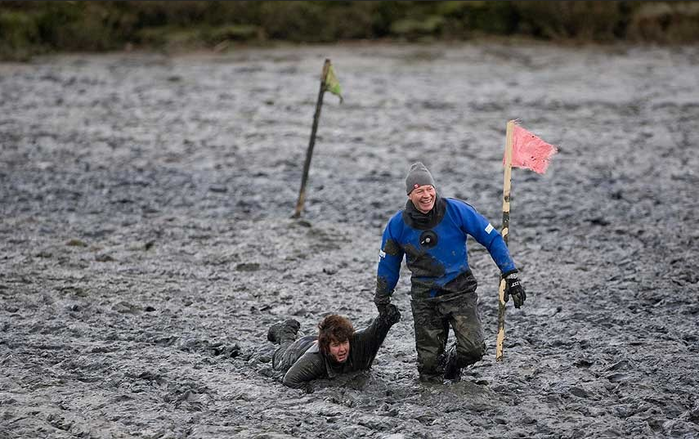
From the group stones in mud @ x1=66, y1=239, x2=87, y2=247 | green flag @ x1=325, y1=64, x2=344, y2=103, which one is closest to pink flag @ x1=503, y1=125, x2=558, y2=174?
green flag @ x1=325, y1=64, x2=344, y2=103

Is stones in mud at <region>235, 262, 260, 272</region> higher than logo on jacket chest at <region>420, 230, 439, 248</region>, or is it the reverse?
logo on jacket chest at <region>420, 230, 439, 248</region>

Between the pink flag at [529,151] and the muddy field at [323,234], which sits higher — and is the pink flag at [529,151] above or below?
above

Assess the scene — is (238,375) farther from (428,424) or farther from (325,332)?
(428,424)

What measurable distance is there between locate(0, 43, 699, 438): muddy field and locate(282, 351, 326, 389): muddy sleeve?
0.26 feet

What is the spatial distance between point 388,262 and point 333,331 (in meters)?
0.57

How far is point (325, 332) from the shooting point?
21.8 ft

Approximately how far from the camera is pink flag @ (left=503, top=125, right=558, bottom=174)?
7.13 meters

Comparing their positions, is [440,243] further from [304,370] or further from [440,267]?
[304,370]

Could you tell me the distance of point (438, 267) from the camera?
6613 millimetres

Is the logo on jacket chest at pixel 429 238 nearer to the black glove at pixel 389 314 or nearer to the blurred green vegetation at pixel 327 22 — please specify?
the black glove at pixel 389 314

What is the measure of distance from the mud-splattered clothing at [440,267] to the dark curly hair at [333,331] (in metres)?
0.31

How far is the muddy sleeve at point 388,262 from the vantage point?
6.66m

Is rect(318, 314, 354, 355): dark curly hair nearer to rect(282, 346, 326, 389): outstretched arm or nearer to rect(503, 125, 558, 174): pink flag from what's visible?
rect(282, 346, 326, 389): outstretched arm

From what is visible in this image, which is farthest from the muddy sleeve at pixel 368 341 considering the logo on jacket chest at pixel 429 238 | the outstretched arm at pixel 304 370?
the logo on jacket chest at pixel 429 238
